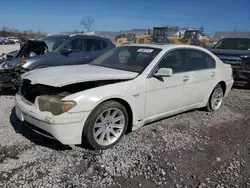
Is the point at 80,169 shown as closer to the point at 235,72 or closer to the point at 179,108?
the point at 179,108

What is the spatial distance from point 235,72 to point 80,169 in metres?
6.65

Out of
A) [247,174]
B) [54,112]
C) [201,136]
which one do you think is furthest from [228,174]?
[54,112]

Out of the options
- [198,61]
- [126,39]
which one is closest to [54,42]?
[198,61]

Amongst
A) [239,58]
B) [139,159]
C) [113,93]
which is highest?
[239,58]

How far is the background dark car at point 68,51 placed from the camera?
Result: 6192mm

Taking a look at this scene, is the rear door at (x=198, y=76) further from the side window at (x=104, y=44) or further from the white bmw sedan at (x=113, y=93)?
the side window at (x=104, y=44)

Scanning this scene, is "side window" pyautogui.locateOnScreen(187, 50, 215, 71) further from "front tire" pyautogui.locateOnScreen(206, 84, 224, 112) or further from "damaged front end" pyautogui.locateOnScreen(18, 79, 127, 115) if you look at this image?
"damaged front end" pyautogui.locateOnScreen(18, 79, 127, 115)

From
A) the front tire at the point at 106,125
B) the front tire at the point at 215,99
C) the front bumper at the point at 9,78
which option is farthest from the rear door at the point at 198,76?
the front bumper at the point at 9,78

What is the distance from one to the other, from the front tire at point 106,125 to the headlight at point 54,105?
35 cm

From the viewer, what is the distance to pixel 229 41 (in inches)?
387

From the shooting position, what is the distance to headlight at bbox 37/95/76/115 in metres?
2.97

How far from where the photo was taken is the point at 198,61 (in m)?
4.78

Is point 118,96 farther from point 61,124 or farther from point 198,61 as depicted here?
point 198,61

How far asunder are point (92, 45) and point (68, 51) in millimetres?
1236
